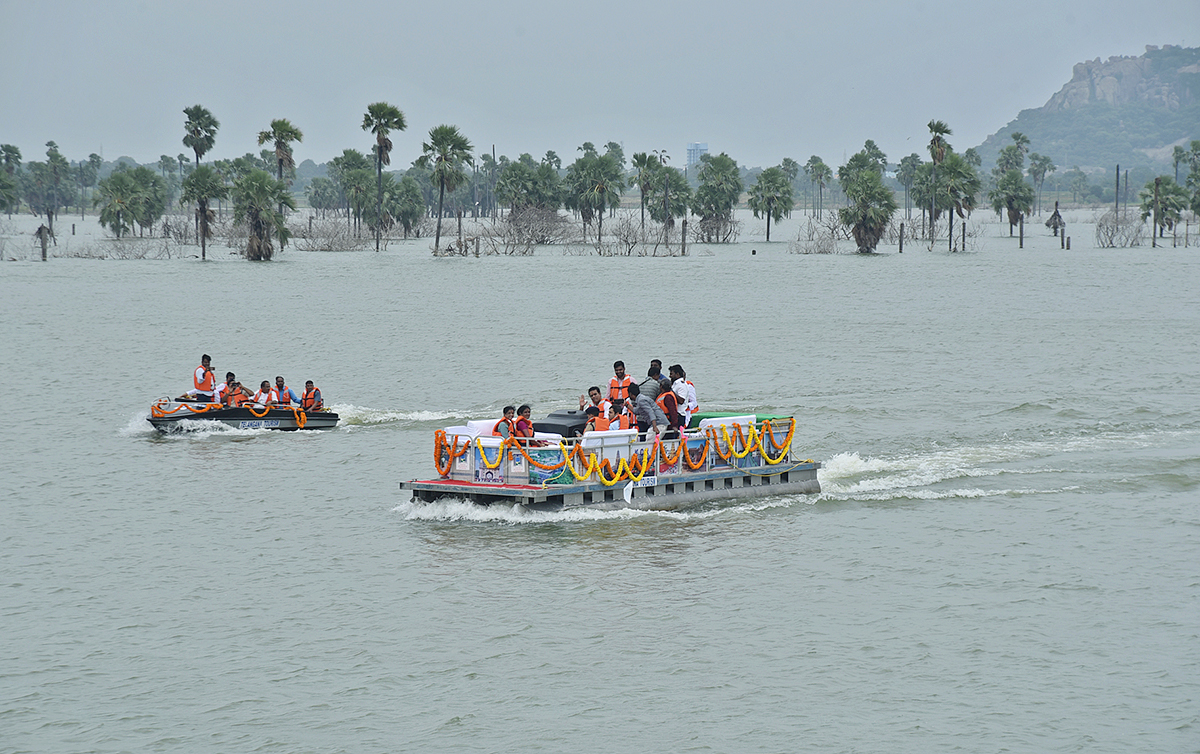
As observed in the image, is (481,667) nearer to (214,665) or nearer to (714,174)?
(214,665)

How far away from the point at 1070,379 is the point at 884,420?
36.0 ft

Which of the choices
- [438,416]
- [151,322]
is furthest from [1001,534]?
[151,322]

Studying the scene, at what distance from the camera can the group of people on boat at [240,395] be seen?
31.2 m

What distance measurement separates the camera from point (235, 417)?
31.1m

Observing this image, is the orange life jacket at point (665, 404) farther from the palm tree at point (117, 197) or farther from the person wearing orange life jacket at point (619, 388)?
the palm tree at point (117, 197)

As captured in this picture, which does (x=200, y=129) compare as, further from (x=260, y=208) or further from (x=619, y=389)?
(x=619, y=389)

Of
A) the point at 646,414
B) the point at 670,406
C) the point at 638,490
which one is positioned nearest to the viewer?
the point at 638,490

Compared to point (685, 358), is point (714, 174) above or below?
above

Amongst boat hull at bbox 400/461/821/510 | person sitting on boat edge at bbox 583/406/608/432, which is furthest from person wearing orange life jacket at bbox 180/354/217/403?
person sitting on boat edge at bbox 583/406/608/432

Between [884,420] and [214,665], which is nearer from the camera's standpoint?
[214,665]

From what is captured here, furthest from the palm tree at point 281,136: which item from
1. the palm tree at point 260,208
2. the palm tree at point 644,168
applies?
the palm tree at point 644,168

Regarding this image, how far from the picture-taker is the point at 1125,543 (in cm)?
2098

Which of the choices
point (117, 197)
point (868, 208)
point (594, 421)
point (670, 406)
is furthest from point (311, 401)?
point (117, 197)

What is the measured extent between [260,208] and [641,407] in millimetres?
86643
